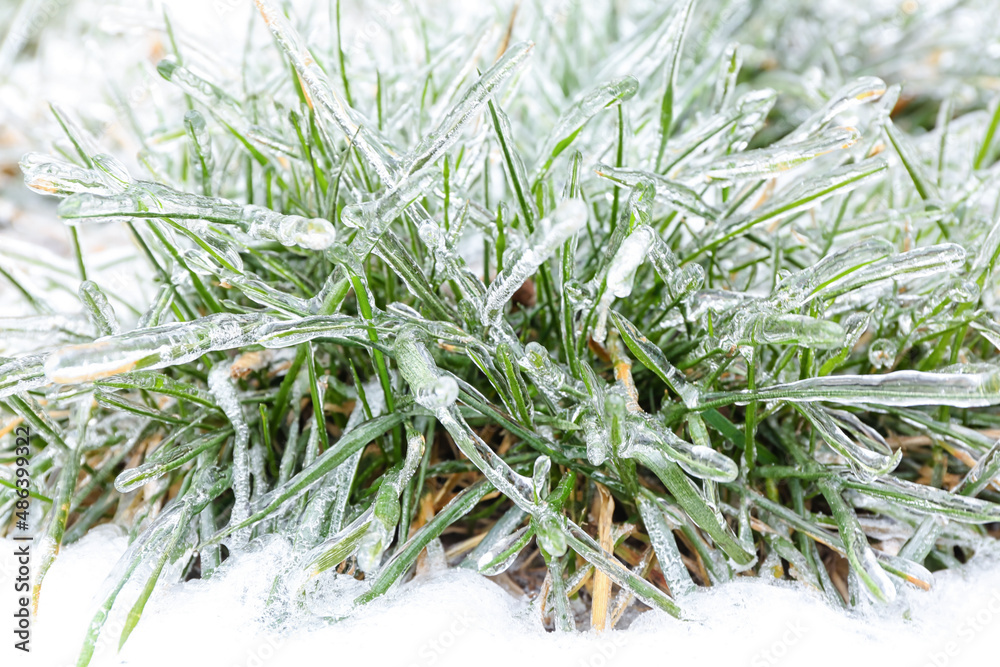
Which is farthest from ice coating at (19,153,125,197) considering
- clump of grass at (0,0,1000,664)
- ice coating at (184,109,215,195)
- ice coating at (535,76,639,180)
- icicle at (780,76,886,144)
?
icicle at (780,76,886,144)

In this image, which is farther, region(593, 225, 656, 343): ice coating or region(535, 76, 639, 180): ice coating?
region(535, 76, 639, 180): ice coating

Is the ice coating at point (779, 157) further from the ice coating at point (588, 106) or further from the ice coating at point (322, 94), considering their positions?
the ice coating at point (322, 94)

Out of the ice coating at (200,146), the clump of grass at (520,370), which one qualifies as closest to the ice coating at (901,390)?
the clump of grass at (520,370)

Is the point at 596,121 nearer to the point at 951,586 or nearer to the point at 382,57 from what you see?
the point at 382,57

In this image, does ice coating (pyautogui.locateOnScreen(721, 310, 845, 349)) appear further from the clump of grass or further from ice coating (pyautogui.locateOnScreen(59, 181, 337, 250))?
ice coating (pyautogui.locateOnScreen(59, 181, 337, 250))

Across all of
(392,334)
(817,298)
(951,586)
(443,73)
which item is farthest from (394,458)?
(443,73)

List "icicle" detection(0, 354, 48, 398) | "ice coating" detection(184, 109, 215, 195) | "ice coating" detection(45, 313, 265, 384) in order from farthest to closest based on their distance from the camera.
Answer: "ice coating" detection(184, 109, 215, 195)
"icicle" detection(0, 354, 48, 398)
"ice coating" detection(45, 313, 265, 384)
